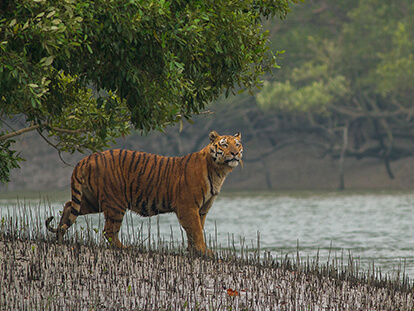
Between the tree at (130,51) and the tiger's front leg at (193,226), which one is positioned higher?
the tree at (130,51)

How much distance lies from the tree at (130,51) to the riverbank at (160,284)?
181cm

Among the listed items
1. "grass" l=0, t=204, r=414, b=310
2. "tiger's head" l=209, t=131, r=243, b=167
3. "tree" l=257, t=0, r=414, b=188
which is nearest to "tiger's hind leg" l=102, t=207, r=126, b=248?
"grass" l=0, t=204, r=414, b=310

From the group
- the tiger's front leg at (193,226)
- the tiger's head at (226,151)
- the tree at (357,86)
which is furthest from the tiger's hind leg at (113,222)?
the tree at (357,86)

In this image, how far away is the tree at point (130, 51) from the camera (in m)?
7.63

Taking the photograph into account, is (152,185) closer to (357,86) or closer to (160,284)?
(160,284)

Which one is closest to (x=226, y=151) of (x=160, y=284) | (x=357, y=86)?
(x=160, y=284)

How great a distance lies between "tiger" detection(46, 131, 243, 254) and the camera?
36.7ft

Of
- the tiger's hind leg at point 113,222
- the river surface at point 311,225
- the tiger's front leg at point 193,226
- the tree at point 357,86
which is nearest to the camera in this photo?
the tiger's front leg at point 193,226

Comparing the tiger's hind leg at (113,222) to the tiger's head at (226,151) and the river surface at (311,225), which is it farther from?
the tiger's head at (226,151)

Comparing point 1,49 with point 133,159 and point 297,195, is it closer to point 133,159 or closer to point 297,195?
point 133,159

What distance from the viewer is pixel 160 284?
901 centimetres

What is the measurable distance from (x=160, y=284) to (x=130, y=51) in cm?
290

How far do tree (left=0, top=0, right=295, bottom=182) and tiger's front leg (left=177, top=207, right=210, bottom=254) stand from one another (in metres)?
1.47

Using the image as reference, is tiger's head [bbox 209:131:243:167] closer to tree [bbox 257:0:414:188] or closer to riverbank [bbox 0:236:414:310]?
riverbank [bbox 0:236:414:310]
